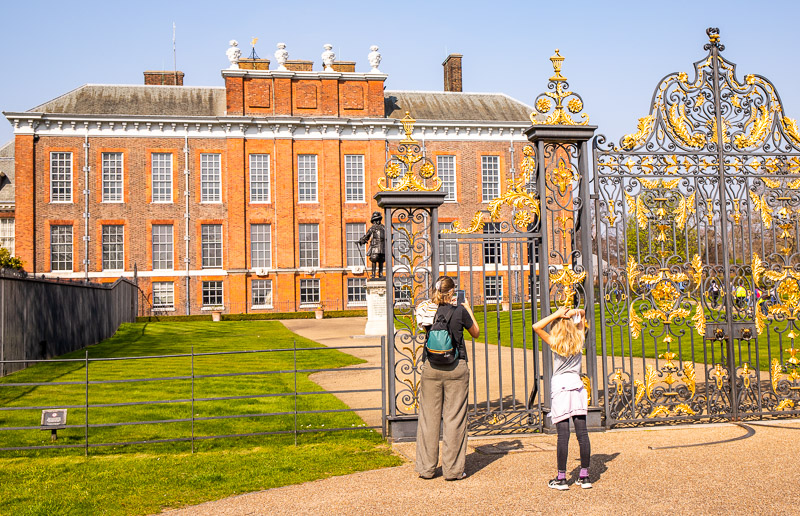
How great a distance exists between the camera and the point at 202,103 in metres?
37.0

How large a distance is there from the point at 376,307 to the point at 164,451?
13597 mm

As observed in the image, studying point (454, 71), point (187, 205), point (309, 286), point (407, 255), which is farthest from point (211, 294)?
point (407, 255)

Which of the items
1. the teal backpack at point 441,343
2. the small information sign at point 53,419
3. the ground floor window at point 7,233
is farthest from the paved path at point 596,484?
the ground floor window at point 7,233

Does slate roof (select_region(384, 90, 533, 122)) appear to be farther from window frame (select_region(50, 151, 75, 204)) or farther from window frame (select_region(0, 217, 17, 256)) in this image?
window frame (select_region(0, 217, 17, 256))

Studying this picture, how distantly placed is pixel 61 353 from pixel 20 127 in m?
22.5

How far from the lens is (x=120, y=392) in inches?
429

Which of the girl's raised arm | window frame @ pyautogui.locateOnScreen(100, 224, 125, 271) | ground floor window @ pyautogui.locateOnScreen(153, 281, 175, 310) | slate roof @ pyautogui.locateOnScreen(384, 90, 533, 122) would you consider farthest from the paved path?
slate roof @ pyautogui.locateOnScreen(384, 90, 533, 122)

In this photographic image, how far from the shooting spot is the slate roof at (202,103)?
35.7 metres

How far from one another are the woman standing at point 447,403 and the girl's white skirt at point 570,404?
787 mm

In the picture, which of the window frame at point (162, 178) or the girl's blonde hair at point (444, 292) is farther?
the window frame at point (162, 178)

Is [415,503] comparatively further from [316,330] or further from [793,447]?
[316,330]

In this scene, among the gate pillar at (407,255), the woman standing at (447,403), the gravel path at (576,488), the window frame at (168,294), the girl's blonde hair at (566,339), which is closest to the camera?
the gravel path at (576,488)

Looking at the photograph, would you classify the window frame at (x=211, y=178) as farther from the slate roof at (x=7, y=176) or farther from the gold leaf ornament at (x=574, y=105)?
the gold leaf ornament at (x=574, y=105)

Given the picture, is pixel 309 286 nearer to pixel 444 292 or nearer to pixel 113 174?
pixel 113 174
